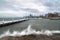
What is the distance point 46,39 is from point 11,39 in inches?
85.8

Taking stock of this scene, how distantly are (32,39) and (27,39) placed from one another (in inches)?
14.2

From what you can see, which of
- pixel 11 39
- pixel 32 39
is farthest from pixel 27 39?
pixel 11 39

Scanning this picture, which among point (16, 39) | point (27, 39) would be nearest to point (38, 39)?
point (27, 39)

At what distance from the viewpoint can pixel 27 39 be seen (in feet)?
27.3

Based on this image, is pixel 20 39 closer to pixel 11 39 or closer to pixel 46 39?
pixel 11 39

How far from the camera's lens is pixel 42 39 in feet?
28.3

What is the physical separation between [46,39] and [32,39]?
0.89 m

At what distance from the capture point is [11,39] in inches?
328

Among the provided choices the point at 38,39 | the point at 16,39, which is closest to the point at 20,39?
the point at 16,39

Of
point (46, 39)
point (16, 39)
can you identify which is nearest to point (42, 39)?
point (46, 39)

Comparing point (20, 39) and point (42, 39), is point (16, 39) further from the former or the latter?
point (42, 39)

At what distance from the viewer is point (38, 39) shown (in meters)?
8.73

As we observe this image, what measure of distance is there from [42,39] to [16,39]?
64.5 inches

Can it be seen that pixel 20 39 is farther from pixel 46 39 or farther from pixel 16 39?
pixel 46 39
